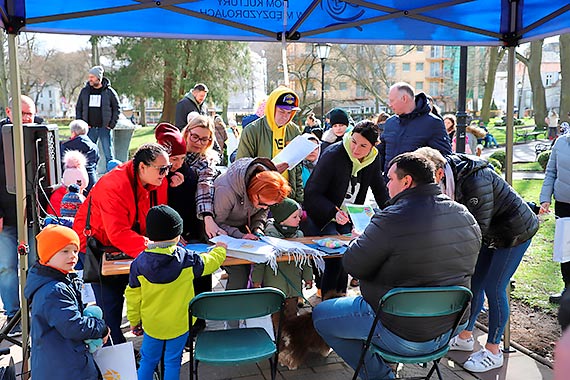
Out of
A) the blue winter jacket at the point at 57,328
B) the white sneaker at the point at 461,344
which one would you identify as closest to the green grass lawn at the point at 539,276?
the white sneaker at the point at 461,344

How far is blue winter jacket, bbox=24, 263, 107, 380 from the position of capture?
8.03 ft

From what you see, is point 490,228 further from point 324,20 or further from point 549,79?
point 549,79

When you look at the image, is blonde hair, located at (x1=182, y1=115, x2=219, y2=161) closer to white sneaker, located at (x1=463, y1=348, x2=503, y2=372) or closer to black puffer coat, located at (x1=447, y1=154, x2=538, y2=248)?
black puffer coat, located at (x1=447, y1=154, x2=538, y2=248)

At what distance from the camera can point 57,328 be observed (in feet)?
8.05

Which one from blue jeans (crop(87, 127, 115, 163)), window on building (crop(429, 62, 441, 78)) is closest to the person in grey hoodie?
blue jeans (crop(87, 127, 115, 163))

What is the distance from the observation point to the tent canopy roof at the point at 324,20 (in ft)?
12.4

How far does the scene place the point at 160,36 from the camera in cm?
428

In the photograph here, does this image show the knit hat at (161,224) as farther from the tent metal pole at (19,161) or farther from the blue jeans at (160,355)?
the tent metal pole at (19,161)

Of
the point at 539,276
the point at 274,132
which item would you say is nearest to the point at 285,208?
the point at 274,132

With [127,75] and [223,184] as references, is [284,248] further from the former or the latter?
[127,75]

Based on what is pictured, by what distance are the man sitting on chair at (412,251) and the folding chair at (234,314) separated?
465mm

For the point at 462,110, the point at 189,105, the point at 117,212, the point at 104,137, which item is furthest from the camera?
the point at 104,137

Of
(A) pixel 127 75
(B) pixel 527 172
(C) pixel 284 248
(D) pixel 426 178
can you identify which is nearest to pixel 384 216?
(D) pixel 426 178

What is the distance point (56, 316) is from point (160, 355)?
27.1 inches
